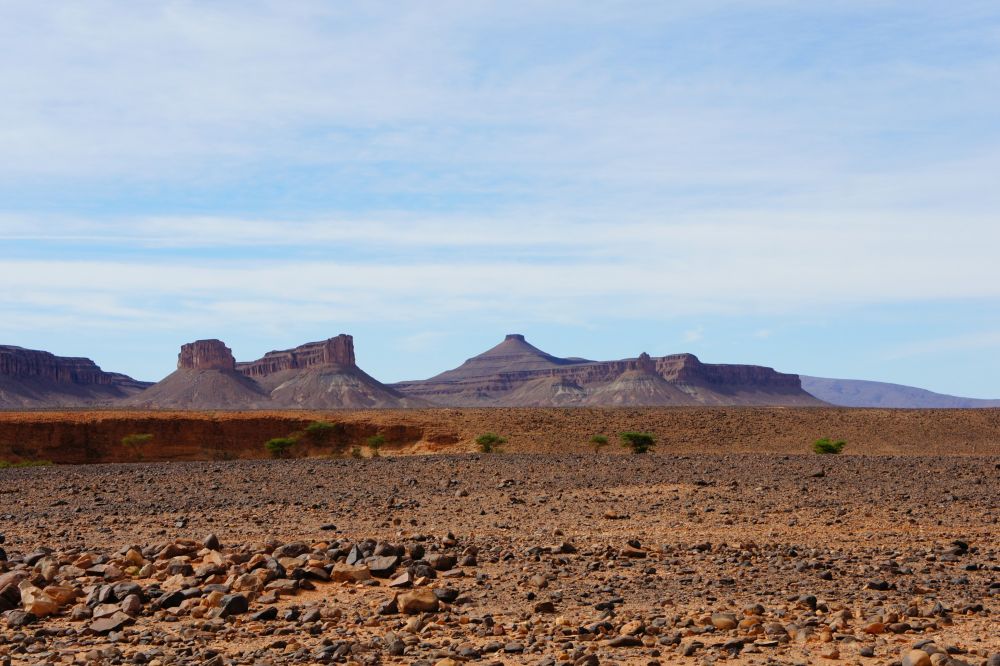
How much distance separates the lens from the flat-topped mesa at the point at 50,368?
5576 inches

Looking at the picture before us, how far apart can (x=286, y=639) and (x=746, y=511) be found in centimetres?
1052

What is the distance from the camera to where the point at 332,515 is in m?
18.5

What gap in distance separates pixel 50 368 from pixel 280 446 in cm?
11802

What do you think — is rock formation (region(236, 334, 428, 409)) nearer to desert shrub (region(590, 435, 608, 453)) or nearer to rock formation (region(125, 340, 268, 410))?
rock formation (region(125, 340, 268, 410))

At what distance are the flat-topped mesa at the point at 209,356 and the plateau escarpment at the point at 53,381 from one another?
12944 millimetres

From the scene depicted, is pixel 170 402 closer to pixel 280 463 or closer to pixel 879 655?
pixel 280 463

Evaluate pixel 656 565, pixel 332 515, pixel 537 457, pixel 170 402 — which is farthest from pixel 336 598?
pixel 170 402

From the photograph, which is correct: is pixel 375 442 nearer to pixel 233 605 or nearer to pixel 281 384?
pixel 233 605

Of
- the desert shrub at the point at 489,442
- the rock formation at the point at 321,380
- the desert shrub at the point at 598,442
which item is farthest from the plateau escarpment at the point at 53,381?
the desert shrub at the point at 598,442

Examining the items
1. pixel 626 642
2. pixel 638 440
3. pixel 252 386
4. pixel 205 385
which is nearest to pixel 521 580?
pixel 626 642

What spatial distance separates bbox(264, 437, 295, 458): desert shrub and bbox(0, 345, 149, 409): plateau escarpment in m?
83.8

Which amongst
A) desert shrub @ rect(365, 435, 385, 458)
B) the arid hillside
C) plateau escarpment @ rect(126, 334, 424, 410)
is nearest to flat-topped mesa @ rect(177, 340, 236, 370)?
plateau escarpment @ rect(126, 334, 424, 410)

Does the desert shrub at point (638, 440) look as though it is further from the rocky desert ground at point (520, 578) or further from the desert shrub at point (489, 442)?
the rocky desert ground at point (520, 578)

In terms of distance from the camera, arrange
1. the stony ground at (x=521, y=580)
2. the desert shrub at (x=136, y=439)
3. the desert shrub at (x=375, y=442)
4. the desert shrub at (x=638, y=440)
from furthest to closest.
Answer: the desert shrub at (x=136, y=439) < the desert shrub at (x=375, y=442) < the desert shrub at (x=638, y=440) < the stony ground at (x=521, y=580)
